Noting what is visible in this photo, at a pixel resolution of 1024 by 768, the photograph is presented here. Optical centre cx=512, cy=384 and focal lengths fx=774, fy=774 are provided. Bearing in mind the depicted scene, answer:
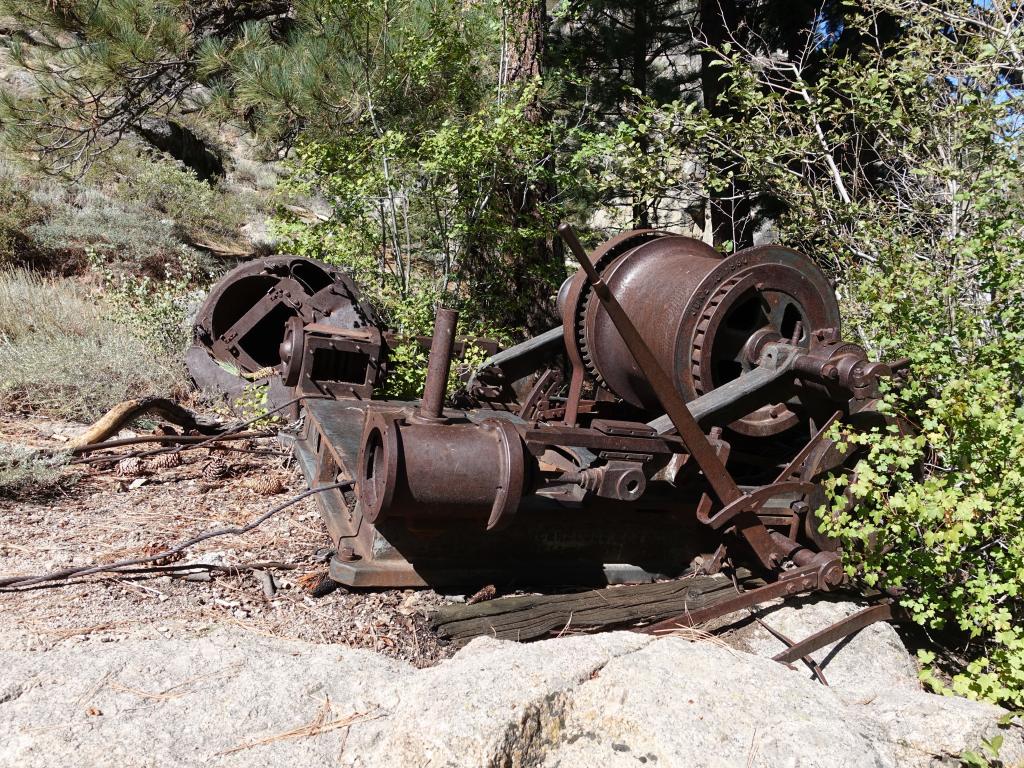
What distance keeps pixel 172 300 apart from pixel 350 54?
3.06m

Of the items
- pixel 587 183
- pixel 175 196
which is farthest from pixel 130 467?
pixel 175 196

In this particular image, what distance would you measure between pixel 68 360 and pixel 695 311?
5.03 metres

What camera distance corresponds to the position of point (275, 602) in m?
3.28

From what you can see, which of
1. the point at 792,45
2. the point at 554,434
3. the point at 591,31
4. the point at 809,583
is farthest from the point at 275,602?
the point at 591,31

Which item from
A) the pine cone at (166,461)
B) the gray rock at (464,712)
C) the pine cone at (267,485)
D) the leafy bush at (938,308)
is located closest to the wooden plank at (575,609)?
the gray rock at (464,712)

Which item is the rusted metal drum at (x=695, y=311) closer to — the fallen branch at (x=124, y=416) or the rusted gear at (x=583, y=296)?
the rusted gear at (x=583, y=296)

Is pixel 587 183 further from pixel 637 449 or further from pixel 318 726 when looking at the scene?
pixel 318 726

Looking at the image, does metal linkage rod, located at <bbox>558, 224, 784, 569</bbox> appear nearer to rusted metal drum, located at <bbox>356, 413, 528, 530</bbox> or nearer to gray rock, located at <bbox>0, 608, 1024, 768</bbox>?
rusted metal drum, located at <bbox>356, 413, 528, 530</bbox>

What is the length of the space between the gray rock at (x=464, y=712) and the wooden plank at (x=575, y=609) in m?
0.59

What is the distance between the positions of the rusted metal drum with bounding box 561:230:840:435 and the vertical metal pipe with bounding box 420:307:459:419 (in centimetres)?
115

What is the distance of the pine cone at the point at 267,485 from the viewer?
15.1 feet

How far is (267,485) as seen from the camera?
15.3 feet

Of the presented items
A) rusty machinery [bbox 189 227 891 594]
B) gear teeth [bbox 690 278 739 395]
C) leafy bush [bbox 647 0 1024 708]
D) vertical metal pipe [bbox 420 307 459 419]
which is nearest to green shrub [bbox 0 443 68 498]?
rusty machinery [bbox 189 227 891 594]

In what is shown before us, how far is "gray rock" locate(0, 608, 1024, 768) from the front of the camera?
200 centimetres
